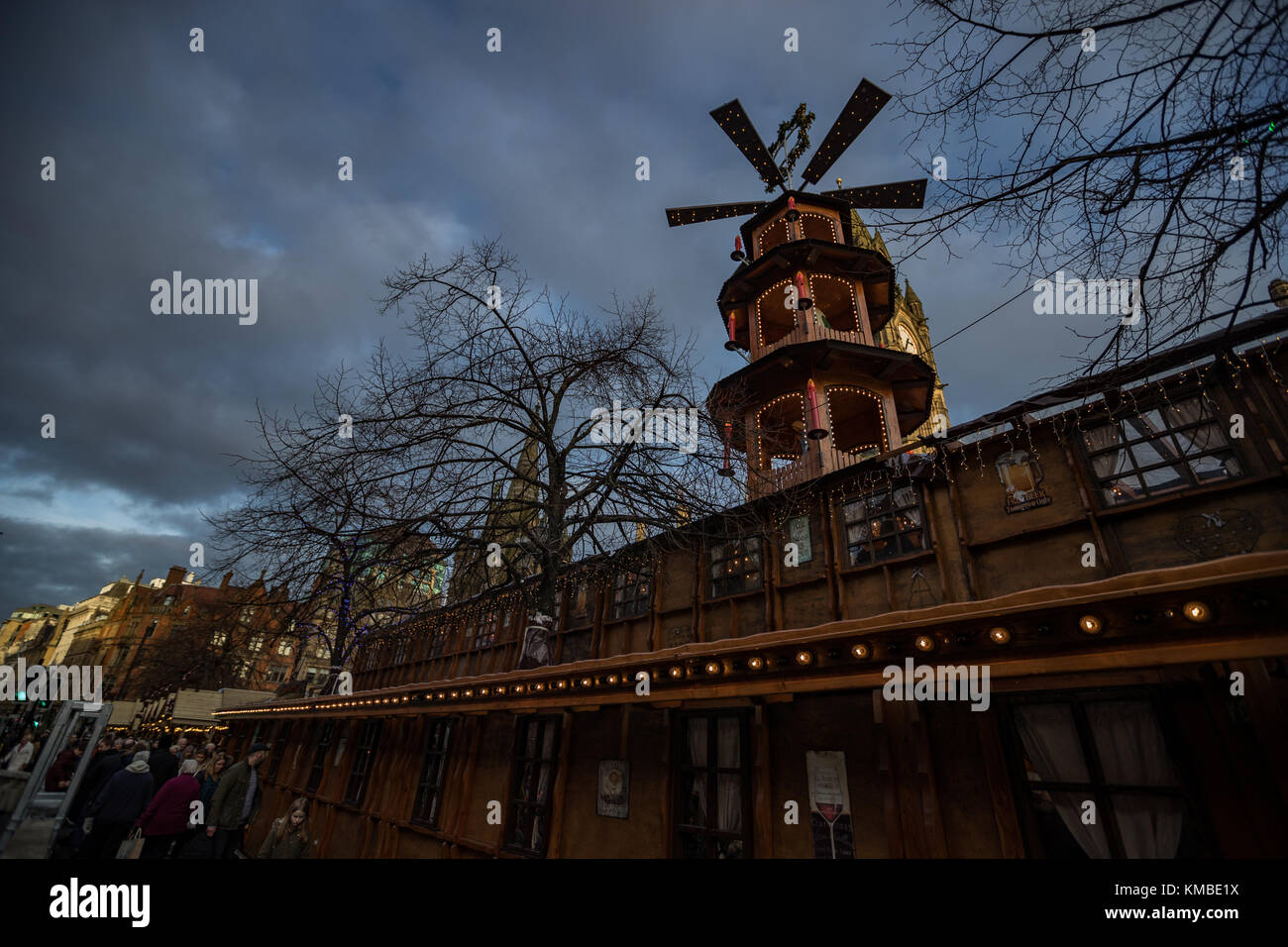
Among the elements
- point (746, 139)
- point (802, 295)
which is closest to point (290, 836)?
point (802, 295)

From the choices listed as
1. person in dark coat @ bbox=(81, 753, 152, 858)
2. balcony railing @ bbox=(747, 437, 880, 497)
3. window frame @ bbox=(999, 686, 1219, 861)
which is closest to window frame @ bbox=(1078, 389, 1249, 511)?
window frame @ bbox=(999, 686, 1219, 861)

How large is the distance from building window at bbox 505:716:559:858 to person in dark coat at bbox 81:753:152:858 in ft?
17.8

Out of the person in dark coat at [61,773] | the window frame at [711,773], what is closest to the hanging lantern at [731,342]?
the window frame at [711,773]

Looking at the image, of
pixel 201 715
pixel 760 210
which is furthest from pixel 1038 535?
pixel 201 715

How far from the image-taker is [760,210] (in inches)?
667

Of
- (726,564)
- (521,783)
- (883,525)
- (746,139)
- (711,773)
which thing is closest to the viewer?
(711,773)

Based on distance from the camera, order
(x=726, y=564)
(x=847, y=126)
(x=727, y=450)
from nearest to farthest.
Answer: (x=727, y=450) < (x=726, y=564) < (x=847, y=126)

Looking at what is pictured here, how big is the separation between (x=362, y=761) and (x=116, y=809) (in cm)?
522

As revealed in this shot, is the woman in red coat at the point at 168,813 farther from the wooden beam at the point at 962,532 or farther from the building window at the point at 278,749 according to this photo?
the wooden beam at the point at 962,532

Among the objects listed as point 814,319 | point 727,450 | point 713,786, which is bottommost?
point 713,786

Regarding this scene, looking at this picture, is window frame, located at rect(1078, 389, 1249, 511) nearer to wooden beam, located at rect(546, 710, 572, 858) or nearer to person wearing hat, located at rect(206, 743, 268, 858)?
wooden beam, located at rect(546, 710, 572, 858)

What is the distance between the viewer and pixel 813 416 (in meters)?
12.4

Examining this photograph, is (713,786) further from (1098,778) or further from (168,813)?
(168,813)
